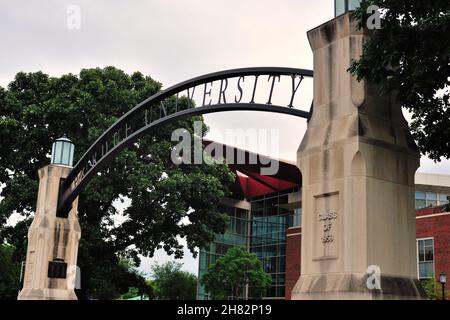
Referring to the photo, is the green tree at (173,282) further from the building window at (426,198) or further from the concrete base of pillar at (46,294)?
the concrete base of pillar at (46,294)

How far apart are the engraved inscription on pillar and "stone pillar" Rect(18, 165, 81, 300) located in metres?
11.0

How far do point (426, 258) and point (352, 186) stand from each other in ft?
117

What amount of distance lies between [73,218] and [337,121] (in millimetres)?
11852

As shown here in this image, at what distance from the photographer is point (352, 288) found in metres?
7.81

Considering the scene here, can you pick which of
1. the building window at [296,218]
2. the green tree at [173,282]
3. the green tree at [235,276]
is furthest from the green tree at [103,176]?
the green tree at [173,282]

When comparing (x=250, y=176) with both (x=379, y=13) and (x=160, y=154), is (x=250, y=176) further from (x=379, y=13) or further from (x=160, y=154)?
(x=379, y=13)

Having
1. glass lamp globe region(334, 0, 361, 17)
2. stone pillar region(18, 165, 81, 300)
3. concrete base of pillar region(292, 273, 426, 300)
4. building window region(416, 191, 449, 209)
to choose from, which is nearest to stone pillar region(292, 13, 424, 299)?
concrete base of pillar region(292, 273, 426, 300)

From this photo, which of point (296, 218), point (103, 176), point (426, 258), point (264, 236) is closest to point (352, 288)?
point (103, 176)

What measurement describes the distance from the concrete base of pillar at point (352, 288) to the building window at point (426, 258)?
113 feet

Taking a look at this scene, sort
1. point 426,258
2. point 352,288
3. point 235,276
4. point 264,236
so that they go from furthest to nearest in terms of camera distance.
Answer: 1. point 264,236
2. point 235,276
3. point 426,258
4. point 352,288

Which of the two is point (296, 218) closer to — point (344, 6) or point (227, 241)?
point (227, 241)

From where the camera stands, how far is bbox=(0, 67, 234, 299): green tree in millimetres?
25672

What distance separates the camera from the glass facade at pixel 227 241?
6138cm

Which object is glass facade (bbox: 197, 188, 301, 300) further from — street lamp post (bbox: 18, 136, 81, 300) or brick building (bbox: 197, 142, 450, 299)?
street lamp post (bbox: 18, 136, 81, 300)
